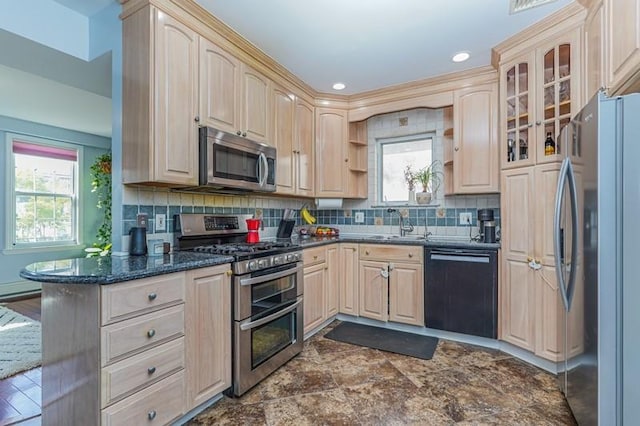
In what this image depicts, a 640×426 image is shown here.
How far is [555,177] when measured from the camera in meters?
2.29

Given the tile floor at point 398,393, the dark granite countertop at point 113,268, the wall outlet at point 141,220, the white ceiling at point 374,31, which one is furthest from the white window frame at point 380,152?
the wall outlet at point 141,220

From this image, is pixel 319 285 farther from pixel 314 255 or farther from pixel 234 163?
pixel 234 163

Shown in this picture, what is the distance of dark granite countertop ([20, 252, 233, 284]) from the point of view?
134 cm

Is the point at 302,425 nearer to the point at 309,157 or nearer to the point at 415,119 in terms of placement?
the point at 309,157

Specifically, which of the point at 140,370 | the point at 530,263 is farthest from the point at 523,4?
the point at 140,370

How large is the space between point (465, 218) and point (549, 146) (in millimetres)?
1120

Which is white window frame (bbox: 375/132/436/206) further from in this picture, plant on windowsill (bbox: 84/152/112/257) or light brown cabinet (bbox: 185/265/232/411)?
plant on windowsill (bbox: 84/152/112/257)

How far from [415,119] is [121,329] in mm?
3387

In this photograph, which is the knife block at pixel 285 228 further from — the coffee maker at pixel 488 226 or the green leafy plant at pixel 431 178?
the coffee maker at pixel 488 226

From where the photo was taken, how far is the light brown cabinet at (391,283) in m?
3.01

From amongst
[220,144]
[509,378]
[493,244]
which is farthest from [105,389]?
[493,244]

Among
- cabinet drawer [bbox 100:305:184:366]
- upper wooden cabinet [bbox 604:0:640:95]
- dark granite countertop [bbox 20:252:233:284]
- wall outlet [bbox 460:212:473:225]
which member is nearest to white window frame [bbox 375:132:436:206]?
wall outlet [bbox 460:212:473:225]

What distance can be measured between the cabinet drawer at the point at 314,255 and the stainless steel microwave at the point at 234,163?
25.8 inches

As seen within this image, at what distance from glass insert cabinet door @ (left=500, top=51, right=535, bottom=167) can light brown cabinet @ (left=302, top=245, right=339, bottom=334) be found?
180 cm
